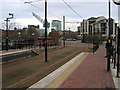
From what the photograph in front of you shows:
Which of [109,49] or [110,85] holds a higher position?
[109,49]

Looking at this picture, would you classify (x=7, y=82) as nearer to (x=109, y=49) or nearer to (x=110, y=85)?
(x=110, y=85)

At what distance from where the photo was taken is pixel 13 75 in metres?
12.8

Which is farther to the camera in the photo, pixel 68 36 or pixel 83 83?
pixel 68 36

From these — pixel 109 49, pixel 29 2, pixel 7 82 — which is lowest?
pixel 7 82

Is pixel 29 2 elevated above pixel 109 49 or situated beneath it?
elevated above

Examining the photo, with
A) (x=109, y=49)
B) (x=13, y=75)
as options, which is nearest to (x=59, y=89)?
(x=13, y=75)

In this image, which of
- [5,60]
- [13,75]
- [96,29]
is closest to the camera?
[13,75]

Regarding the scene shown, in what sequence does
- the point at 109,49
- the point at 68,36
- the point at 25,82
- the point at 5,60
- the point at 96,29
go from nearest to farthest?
the point at 25,82, the point at 109,49, the point at 5,60, the point at 96,29, the point at 68,36

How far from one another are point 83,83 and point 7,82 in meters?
3.91

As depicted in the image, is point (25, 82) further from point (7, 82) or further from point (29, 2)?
point (29, 2)

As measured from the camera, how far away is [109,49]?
14625 mm

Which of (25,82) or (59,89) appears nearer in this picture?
(59,89)

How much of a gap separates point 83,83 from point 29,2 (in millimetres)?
11774

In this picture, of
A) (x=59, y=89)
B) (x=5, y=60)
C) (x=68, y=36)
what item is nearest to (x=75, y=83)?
(x=59, y=89)
